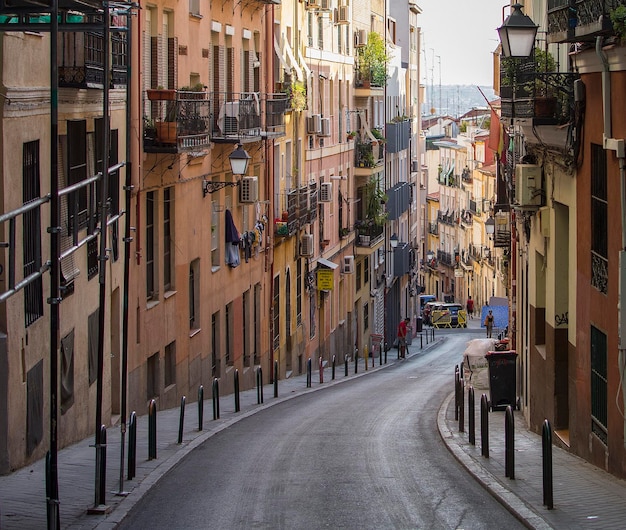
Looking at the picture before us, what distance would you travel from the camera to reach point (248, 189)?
29.9 m

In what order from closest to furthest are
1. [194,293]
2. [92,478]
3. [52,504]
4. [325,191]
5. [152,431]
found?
[52,504], [92,478], [152,431], [194,293], [325,191]

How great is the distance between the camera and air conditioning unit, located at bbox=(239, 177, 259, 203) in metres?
29.8

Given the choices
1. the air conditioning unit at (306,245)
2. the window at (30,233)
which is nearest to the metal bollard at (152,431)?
the window at (30,233)

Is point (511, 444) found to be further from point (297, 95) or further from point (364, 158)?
point (364, 158)

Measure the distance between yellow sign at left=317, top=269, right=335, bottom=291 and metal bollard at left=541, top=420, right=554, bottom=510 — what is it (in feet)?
90.2

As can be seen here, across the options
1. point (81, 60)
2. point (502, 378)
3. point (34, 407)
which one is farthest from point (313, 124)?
point (34, 407)

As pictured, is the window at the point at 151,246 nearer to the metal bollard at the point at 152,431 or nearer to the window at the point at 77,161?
the window at the point at 77,161

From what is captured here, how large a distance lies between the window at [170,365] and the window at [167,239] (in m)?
1.13

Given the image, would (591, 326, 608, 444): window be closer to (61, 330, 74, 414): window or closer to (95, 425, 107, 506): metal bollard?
(95, 425, 107, 506): metal bollard

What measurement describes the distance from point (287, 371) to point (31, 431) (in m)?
21.7

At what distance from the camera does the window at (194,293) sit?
1046 inches

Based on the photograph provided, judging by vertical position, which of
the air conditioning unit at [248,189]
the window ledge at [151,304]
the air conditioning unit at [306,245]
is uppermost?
the air conditioning unit at [248,189]

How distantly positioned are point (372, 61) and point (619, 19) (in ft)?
122

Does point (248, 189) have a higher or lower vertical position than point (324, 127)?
lower
